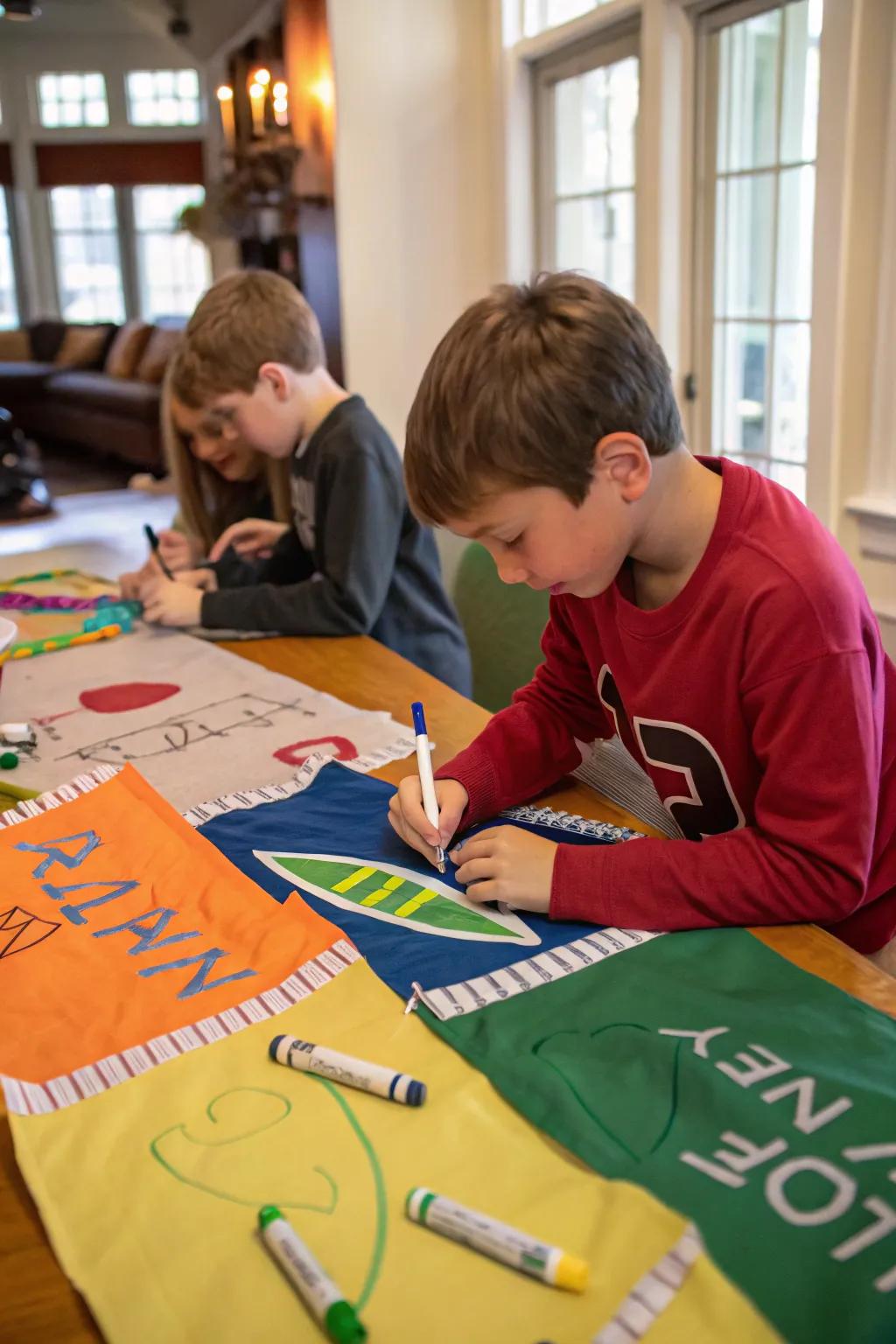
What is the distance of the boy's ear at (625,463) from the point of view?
2.70 ft

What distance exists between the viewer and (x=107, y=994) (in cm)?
80

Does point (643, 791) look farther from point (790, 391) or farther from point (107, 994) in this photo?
point (790, 391)

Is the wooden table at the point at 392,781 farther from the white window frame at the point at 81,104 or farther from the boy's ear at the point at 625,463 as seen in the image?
the white window frame at the point at 81,104

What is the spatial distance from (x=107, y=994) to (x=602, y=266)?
3.24 meters

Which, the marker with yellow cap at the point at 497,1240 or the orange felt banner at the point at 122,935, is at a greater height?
the marker with yellow cap at the point at 497,1240

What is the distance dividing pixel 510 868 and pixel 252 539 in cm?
124

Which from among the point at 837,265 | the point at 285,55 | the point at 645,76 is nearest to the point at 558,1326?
the point at 837,265

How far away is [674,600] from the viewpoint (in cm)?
92

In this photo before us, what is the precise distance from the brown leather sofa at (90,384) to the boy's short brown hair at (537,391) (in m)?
6.56

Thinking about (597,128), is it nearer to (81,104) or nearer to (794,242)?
(794,242)

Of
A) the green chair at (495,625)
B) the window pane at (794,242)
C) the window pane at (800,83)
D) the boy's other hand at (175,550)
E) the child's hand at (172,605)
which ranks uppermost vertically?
the window pane at (800,83)

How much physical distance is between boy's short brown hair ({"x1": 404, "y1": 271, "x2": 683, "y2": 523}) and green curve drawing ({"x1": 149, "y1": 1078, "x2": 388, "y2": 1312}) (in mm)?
428

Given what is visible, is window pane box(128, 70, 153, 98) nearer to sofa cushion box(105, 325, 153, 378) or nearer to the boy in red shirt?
sofa cushion box(105, 325, 153, 378)

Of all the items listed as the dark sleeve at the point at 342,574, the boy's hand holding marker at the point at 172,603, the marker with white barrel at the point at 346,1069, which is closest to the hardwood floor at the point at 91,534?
the boy's hand holding marker at the point at 172,603
